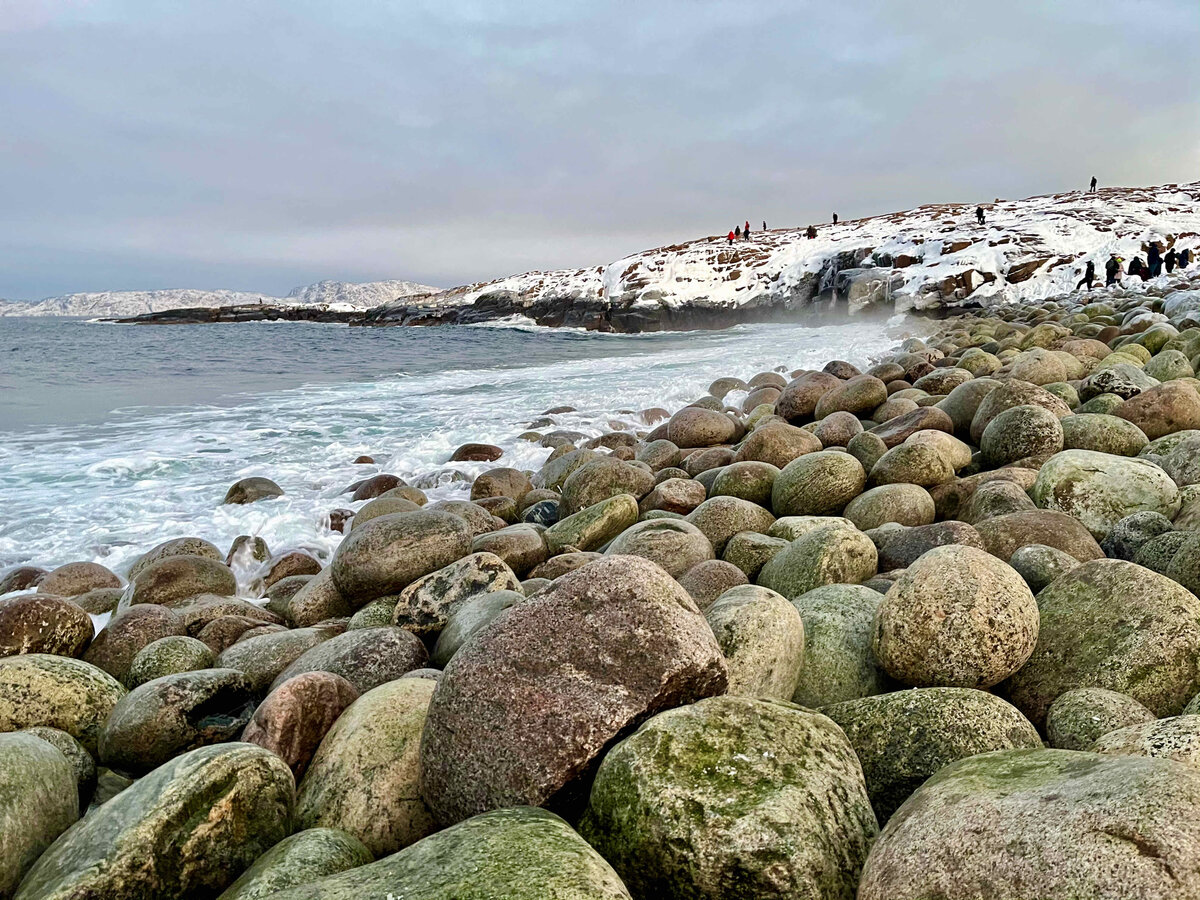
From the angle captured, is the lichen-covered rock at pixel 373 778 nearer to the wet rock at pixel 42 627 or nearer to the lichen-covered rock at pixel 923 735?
the lichen-covered rock at pixel 923 735

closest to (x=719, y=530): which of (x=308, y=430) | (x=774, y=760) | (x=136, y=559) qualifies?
(x=774, y=760)

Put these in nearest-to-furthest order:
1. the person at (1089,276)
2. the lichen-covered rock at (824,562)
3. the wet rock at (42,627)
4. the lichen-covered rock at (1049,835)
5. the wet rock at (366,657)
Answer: the lichen-covered rock at (1049,835)
the wet rock at (366,657)
the lichen-covered rock at (824,562)
the wet rock at (42,627)
the person at (1089,276)

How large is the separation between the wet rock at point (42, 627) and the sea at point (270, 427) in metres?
2.75

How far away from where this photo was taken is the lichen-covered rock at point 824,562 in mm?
4457

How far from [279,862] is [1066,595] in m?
3.36

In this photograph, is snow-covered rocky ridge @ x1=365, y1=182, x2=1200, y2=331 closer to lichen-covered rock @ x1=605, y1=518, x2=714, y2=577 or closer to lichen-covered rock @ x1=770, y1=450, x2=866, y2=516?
lichen-covered rock @ x1=770, y1=450, x2=866, y2=516

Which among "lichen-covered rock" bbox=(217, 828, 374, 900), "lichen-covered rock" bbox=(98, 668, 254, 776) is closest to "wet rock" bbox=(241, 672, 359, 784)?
"lichen-covered rock" bbox=(98, 668, 254, 776)

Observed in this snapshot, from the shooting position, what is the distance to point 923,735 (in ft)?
8.66

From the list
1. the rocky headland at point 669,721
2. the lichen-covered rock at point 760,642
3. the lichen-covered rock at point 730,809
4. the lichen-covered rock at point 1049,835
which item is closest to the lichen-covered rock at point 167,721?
the rocky headland at point 669,721

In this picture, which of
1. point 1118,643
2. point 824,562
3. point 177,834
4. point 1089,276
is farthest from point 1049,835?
point 1089,276

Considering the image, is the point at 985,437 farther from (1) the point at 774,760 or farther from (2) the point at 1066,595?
(1) the point at 774,760

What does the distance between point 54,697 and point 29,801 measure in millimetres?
1352

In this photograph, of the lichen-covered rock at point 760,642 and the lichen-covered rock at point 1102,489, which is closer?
the lichen-covered rock at point 760,642

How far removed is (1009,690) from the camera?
3.28 meters
